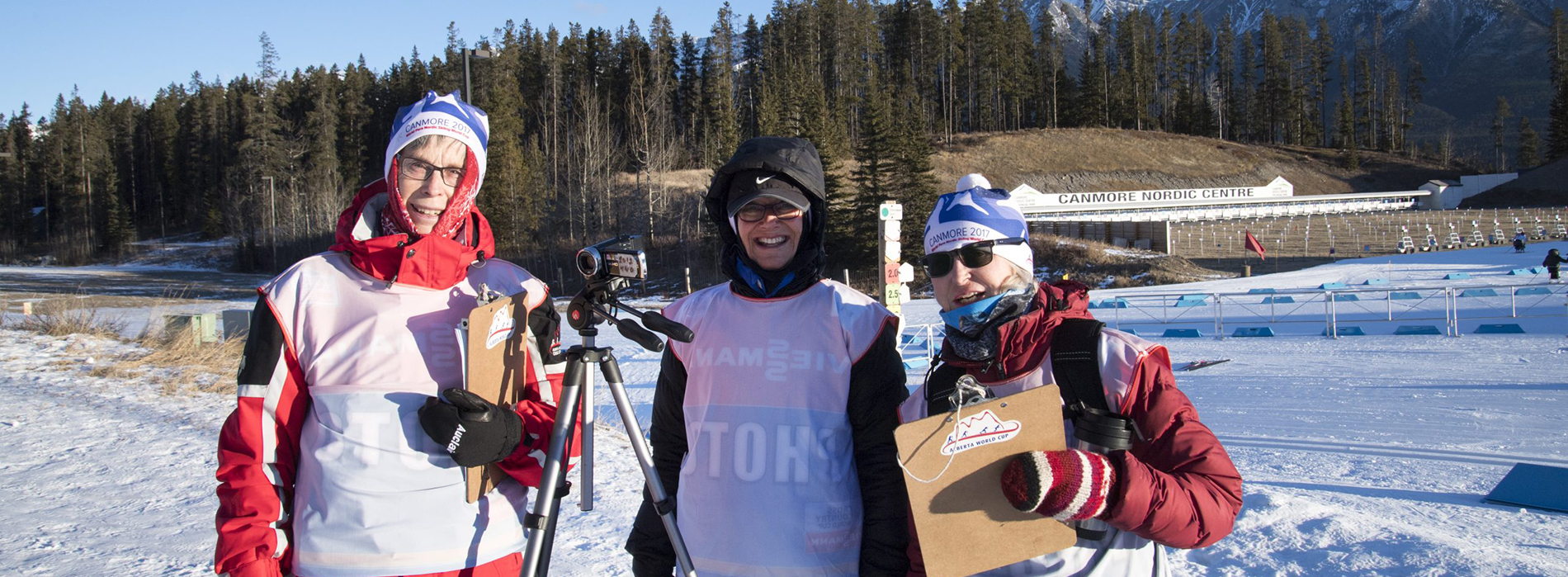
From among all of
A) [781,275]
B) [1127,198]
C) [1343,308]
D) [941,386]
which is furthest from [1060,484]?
[1127,198]

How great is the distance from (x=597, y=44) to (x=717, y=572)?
80576 mm

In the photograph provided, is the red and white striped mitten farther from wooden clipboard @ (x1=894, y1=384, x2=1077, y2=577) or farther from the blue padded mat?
the blue padded mat

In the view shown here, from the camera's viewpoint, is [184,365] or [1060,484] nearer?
[1060,484]

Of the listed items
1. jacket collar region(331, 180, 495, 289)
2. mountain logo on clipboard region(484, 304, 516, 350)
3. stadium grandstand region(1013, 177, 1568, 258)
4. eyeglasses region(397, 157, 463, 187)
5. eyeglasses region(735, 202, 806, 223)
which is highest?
stadium grandstand region(1013, 177, 1568, 258)

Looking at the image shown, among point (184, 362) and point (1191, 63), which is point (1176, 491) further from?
point (1191, 63)

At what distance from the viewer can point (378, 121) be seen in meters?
81.7

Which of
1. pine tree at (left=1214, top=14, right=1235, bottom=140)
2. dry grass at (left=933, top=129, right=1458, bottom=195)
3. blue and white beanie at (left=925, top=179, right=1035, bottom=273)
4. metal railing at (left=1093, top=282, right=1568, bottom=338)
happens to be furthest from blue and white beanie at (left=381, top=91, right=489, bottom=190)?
pine tree at (left=1214, top=14, right=1235, bottom=140)

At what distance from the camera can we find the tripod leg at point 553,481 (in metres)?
1.97

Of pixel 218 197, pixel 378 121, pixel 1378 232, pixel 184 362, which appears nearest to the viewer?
pixel 184 362

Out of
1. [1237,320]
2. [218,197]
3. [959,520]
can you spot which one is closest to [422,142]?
[959,520]

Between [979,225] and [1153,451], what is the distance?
2.23 ft

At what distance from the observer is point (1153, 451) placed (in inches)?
72.3

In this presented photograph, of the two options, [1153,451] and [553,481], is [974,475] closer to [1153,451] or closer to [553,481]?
[1153,451]

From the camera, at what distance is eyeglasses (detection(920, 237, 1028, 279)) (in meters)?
2.10
